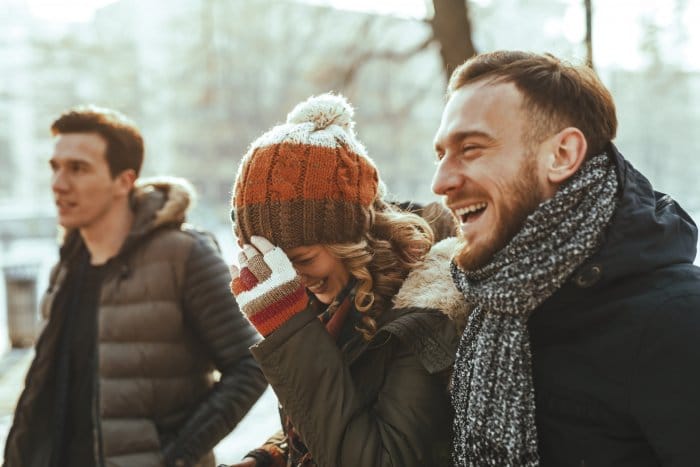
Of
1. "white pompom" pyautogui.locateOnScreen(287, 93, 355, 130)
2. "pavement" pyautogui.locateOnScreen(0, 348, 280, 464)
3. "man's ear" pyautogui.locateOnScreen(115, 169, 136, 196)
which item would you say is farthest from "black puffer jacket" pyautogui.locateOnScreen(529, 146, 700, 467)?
"pavement" pyautogui.locateOnScreen(0, 348, 280, 464)

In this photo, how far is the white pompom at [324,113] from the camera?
2.21m

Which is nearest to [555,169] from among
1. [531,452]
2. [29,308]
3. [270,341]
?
[531,452]

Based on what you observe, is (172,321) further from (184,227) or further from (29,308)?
(29,308)

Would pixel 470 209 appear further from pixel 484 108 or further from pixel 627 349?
pixel 627 349

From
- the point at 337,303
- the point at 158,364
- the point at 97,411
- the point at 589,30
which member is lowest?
the point at 97,411

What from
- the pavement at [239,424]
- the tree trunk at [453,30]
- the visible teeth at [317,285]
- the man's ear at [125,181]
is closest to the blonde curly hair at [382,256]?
the visible teeth at [317,285]

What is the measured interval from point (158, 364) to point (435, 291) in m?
1.58

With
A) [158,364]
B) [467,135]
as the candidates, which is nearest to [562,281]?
[467,135]

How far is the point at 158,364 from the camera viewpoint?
2998 millimetres

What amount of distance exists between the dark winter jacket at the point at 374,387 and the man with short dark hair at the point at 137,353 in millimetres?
1283

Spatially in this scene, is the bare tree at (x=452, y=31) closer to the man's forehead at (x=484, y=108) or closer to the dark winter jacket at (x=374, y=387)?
the man's forehead at (x=484, y=108)

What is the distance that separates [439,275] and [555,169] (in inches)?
20.4

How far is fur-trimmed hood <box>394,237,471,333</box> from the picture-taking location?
192 cm

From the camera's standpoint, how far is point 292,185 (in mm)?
2078
